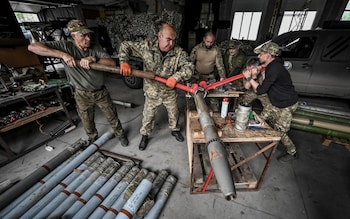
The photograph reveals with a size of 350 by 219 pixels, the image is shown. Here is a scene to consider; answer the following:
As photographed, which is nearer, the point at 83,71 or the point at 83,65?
the point at 83,65

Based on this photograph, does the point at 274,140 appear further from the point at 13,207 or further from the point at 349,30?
the point at 349,30

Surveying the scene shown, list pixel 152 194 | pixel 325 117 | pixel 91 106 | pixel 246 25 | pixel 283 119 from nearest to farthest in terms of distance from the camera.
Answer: pixel 152 194 → pixel 283 119 → pixel 91 106 → pixel 325 117 → pixel 246 25

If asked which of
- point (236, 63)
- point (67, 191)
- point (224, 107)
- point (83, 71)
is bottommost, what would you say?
point (67, 191)

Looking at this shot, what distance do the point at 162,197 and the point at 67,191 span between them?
117 centimetres

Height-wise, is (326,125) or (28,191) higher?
(326,125)

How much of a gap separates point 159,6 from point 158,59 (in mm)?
6203

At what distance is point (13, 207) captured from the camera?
1762 mm

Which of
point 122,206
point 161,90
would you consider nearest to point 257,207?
point 122,206

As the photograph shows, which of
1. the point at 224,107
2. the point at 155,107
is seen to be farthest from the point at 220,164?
the point at 155,107

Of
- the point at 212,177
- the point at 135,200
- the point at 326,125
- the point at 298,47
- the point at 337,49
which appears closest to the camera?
the point at 135,200

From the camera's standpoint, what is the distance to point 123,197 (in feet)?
5.96

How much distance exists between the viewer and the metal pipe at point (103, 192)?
167 cm

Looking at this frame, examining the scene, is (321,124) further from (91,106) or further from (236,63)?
(91,106)

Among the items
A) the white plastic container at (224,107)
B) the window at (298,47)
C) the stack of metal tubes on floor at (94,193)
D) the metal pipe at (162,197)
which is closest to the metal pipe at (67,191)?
the stack of metal tubes on floor at (94,193)
